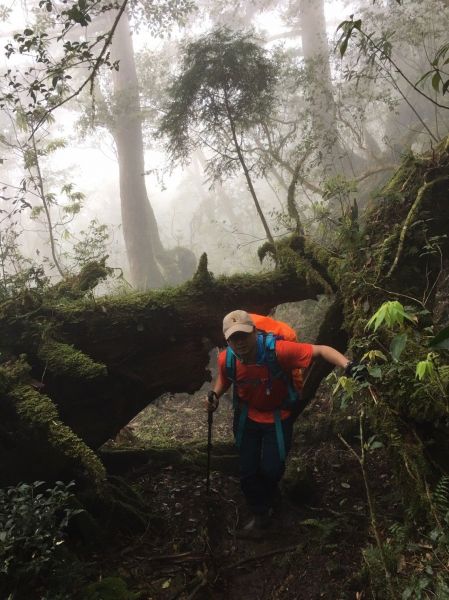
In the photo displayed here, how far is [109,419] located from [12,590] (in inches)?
101

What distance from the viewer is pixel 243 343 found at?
4.23 m

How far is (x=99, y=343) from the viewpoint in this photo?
207 inches

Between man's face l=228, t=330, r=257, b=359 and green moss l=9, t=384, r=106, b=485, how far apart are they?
1.62 meters

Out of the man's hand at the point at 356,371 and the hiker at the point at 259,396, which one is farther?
the hiker at the point at 259,396

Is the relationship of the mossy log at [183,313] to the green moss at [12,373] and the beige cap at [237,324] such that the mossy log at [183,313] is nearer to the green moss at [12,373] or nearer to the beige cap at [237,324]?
the green moss at [12,373]

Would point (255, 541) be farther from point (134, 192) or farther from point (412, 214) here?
point (134, 192)

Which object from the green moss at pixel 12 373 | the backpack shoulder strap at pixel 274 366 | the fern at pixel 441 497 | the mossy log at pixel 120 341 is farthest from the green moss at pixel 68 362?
the fern at pixel 441 497

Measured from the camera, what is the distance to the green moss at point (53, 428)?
3.75 meters

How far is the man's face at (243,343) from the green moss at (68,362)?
4.54 feet

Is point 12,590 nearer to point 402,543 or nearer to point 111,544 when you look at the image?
point 111,544

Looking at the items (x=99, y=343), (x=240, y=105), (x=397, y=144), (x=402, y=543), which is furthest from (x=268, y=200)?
(x=402, y=543)

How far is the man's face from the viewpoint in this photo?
4180 millimetres

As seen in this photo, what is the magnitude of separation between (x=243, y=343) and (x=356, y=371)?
1.20 m

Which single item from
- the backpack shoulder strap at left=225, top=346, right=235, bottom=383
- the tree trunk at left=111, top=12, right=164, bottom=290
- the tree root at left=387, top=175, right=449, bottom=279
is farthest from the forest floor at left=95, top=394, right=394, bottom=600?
the tree trunk at left=111, top=12, right=164, bottom=290
